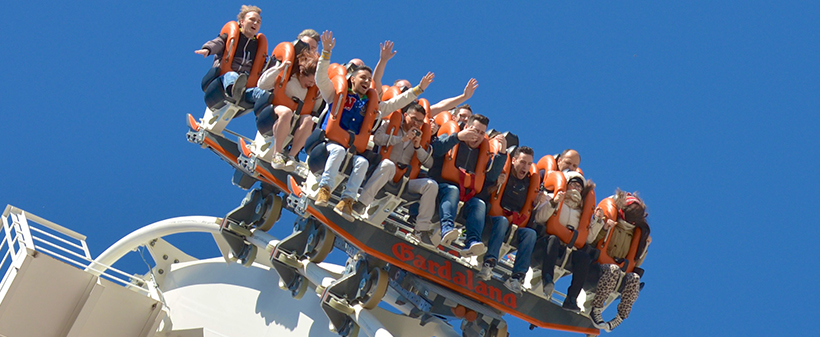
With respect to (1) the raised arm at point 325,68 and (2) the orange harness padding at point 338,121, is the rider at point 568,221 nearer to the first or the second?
(2) the orange harness padding at point 338,121

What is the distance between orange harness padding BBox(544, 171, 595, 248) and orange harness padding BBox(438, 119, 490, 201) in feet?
2.58

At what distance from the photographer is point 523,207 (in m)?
8.61

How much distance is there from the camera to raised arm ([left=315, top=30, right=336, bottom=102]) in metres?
7.55

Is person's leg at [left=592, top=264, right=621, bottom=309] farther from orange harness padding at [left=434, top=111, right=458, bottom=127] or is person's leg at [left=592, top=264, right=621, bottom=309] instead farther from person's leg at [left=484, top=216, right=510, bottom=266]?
orange harness padding at [left=434, top=111, right=458, bottom=127]

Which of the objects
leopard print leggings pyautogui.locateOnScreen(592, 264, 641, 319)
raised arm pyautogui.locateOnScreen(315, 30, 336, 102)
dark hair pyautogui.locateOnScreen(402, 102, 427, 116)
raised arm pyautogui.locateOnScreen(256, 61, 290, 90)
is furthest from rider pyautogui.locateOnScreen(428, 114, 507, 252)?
raised arm pyautogui.locateOnScreen(256, 61, 290, 90)

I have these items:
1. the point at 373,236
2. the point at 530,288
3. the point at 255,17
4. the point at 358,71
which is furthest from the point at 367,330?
the point at 255,17

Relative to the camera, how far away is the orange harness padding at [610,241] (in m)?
8.98

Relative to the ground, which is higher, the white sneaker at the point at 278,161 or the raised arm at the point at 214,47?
the raised arm at the point at 214,47

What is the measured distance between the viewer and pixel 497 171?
8359 millimetres

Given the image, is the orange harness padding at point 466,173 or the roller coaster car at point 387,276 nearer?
the orange harness padding at point 466,173

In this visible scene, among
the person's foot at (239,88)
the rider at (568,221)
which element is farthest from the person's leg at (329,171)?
the rider at (568,221)

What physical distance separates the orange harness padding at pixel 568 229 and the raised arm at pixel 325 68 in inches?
88.5

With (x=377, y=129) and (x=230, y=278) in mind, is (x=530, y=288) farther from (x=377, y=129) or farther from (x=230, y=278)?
(x=230, y=278)

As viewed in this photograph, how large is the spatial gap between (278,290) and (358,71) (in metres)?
3.41
